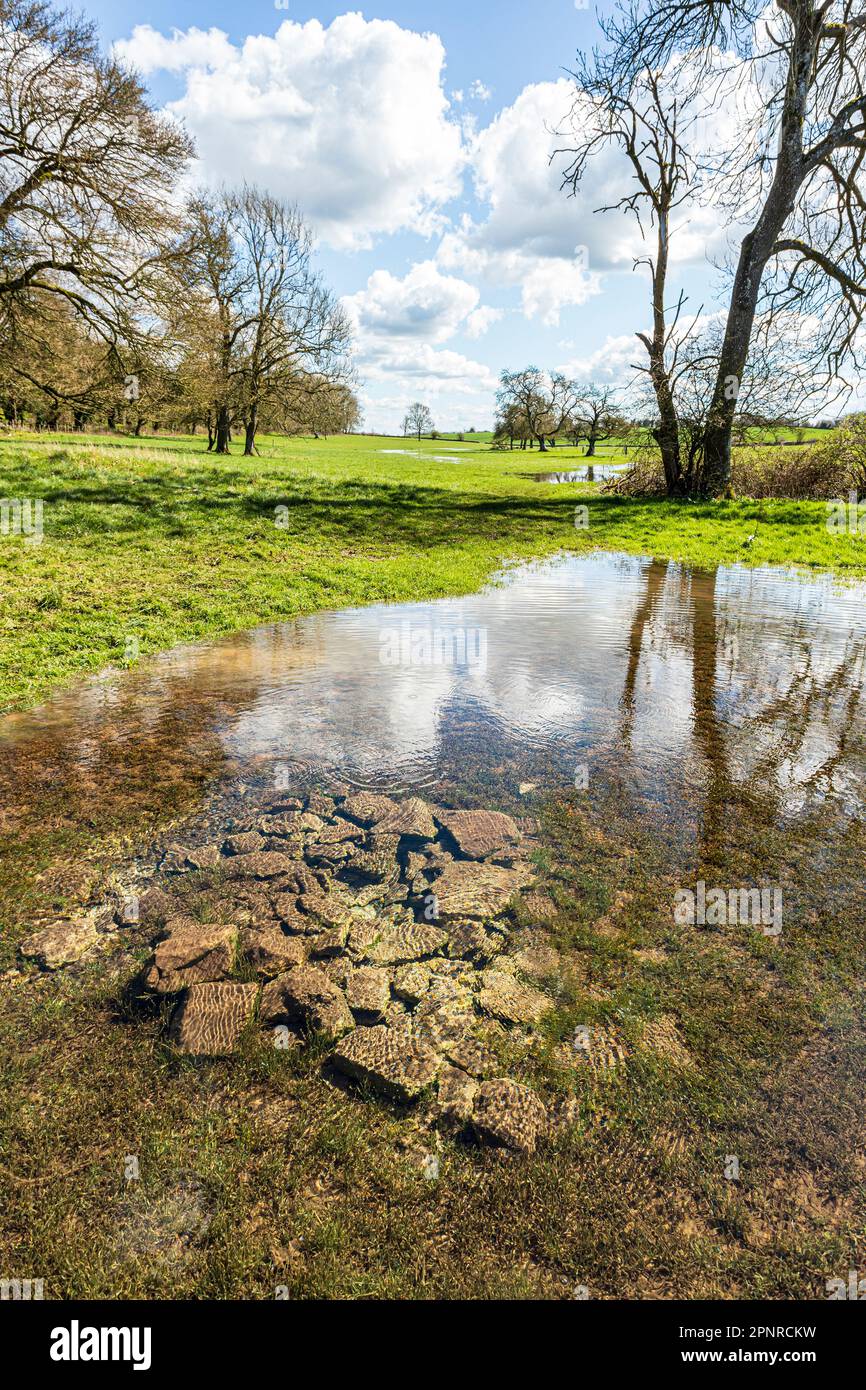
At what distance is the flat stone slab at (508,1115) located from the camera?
2.39m

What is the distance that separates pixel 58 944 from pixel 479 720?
3774 millimetres

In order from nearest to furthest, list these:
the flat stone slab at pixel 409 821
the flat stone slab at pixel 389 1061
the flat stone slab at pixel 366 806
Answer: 1. the flat stone slab at pixel 389 1061
2. the flat stone slab at pixel 409 821
3. the flat stone slab at pixel 366 806

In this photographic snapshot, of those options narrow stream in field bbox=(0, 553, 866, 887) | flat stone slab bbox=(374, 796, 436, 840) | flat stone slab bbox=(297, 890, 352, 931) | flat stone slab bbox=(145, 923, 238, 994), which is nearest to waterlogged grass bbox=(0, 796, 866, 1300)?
flat stone slab bbox=(145, 923, 238, 994)

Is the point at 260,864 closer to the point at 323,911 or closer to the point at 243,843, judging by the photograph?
the point at 243,843

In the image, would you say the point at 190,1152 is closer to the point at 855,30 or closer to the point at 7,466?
the point at 7,466

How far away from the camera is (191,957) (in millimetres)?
3166

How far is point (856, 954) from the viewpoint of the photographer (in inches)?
128

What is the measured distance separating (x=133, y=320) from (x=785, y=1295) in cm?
2105

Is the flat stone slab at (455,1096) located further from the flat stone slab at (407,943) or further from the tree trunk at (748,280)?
the tree trunk at (748,280)

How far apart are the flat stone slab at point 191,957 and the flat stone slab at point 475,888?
3.59 ft

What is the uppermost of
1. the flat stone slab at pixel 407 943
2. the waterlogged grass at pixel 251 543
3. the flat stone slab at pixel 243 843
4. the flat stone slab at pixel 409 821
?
the waterlogged grass at pixel 251 543

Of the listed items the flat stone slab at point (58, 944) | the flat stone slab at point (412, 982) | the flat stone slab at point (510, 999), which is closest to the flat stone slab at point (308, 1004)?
the flat stone slab at point (412, 982)

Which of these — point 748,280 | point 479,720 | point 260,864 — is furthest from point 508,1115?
point 748,280
